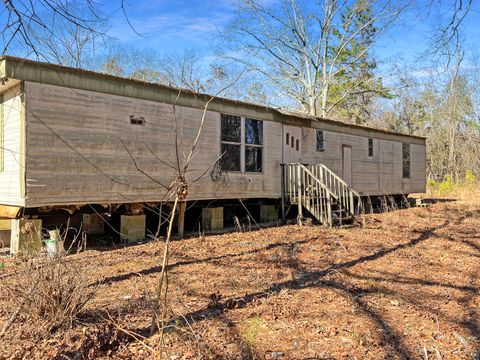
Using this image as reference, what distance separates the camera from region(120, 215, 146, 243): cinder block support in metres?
8.58

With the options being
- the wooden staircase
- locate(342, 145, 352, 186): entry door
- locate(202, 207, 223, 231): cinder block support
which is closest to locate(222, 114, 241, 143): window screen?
locate(202, 207, 223, 231): cinder block support

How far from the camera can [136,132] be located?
27.6ft

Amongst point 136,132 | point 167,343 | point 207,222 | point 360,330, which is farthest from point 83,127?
point 360,330

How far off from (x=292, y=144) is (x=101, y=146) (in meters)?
6.40

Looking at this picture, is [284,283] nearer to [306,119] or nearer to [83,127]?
[83,127]

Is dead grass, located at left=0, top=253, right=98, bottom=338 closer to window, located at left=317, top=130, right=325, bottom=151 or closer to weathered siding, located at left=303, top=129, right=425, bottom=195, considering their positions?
weathered siding, located at left=303, top=129, right=425, bottom=195

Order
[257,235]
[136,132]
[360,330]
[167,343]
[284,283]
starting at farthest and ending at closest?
[257,235] < [136,132] < [284,283] < [360,330] < [167,343]

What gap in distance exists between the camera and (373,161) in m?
16.3

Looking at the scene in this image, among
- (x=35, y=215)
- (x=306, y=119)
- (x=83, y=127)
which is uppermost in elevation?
(x=306, y=119)

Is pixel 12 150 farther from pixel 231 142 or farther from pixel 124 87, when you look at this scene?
pixel 231 142

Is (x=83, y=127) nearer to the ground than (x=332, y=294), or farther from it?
farther from it

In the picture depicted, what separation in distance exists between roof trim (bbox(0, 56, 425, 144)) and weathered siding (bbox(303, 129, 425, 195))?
3.94 ft

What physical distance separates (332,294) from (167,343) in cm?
218

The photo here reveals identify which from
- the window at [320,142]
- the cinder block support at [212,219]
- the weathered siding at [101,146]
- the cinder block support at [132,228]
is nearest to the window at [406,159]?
the window at [320,142]
